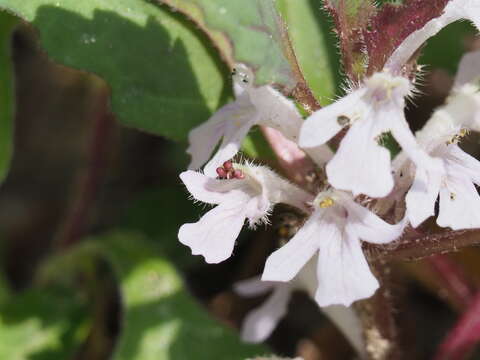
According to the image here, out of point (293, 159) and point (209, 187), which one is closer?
point (209, 187)

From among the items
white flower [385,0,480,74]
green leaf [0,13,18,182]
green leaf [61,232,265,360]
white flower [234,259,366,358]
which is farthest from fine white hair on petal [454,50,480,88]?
green leaf [0,13,18,182]

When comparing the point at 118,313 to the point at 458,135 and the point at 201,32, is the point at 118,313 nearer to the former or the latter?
the point at 201,32

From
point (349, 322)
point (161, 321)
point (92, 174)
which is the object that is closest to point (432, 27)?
point (349, 322)

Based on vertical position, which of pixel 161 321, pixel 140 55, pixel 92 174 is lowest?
pixel 92 174

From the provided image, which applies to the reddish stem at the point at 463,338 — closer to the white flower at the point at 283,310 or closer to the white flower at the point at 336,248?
the white flower at the point at 283,310

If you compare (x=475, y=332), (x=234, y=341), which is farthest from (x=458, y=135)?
(x=234, y=341)

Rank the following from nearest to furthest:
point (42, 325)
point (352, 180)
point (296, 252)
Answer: point (352, 180) < point (296, 252) < point (42, 325)

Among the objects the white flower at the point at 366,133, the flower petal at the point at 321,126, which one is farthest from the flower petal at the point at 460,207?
the flower petal at the point at 321,126

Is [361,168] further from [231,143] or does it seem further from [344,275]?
[231,143]
